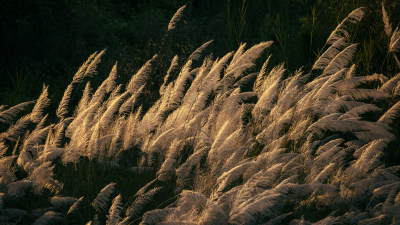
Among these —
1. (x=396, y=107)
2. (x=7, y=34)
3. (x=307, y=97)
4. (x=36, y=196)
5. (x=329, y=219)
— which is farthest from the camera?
(x=7, y=34)

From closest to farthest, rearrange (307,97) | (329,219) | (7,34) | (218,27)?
(329,219)
(307,97)
(7,34)
(218,27)

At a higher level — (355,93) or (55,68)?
(55,68)

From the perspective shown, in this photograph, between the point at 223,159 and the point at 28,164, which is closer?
the point at 28,164

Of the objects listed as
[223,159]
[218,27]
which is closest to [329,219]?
[223,159]

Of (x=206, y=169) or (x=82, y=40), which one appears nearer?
(x=206, y=169)

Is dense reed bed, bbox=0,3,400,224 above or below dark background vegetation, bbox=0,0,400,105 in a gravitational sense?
below

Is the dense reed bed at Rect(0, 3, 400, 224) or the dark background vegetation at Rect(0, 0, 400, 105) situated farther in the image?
the dark background vegetation at Rect(0, 0, 400, 105)

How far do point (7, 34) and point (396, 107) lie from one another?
5.14 metres

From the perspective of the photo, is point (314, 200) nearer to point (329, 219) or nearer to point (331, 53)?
point (329, 219)

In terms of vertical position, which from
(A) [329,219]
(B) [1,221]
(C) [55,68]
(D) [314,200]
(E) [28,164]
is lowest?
(D) [314,200]

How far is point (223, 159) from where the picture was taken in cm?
293

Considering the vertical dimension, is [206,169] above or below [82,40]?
below

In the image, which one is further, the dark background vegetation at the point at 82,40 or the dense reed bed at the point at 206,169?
the dark background vegetation at the point at 82,40

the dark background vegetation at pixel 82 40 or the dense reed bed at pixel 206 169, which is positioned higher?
the dark background vegetation at pixel 82 40
